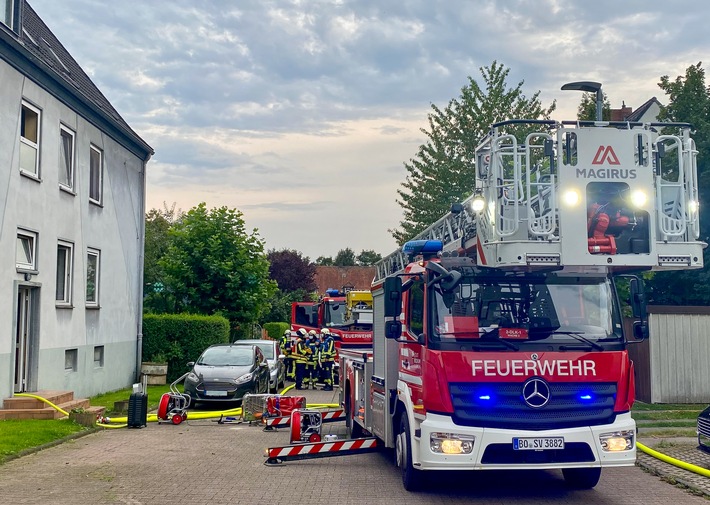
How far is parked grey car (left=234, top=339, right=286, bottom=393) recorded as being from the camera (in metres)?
21.5

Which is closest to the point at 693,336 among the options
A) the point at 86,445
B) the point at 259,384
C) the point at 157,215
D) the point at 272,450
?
the point at 259,384

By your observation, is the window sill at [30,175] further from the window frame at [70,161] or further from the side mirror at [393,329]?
the side mirror at [393,329]

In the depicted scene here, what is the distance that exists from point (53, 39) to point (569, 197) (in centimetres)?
1874

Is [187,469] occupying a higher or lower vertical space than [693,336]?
lower

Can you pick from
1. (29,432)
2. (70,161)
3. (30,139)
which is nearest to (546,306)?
(29,432)

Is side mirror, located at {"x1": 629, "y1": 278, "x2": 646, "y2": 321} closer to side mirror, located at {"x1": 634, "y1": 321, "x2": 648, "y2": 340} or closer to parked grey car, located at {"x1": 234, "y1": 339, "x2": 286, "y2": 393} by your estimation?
side mirror, located at {"x1": 634, "y1": 321, "x2": 648, "y2": 340}

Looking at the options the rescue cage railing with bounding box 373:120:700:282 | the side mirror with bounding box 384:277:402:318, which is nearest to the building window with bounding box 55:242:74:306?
the side mirror with bounding box 384:277:402:318

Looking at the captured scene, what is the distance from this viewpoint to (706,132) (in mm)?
26469

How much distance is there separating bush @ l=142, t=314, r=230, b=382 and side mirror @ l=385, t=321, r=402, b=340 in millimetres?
16220

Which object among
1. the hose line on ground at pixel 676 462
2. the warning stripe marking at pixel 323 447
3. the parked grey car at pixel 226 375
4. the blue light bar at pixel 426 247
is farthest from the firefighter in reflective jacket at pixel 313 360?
the blue light bar at pixel 426 247

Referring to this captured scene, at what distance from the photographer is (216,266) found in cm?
2783

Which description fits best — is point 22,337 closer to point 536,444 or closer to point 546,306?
point 546,306

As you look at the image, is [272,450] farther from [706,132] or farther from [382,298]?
[706,132]

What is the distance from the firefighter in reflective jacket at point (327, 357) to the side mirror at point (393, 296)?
A: 48.2 feet
